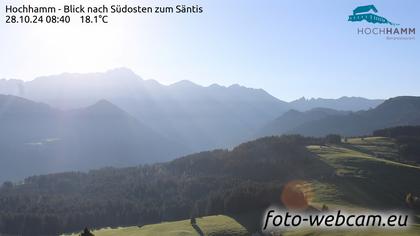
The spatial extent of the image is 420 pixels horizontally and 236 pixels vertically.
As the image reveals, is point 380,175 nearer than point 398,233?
No

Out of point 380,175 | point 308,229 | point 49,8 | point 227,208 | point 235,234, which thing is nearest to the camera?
point 49,8

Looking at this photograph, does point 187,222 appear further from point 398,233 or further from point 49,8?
point 49,8

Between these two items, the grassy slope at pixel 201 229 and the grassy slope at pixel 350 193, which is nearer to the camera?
the grassy slope at pixel 201 229

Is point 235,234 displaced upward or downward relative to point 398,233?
downward

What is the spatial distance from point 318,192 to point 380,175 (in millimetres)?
34314

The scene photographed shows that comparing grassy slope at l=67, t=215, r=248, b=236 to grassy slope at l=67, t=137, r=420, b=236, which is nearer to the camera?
grassy slope at l=67, t=215, r=248, b=236

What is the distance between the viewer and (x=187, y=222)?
13875 cm

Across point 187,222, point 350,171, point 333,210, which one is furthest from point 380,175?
point 187,222

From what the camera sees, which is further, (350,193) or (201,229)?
(350,193)

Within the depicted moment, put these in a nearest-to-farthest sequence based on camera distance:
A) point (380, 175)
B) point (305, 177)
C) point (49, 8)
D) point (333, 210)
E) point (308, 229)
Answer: point (49, 8) < point (308, 229) < point (333, 210) < point (380, 175) < point (305, 177)

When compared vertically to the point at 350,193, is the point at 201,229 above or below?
below

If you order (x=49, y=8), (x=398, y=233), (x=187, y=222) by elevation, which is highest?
(x=49, y=8)

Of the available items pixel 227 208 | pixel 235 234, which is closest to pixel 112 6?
pixel 235 234

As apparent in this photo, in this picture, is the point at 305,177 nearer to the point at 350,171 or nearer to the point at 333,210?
the point at 350,171
